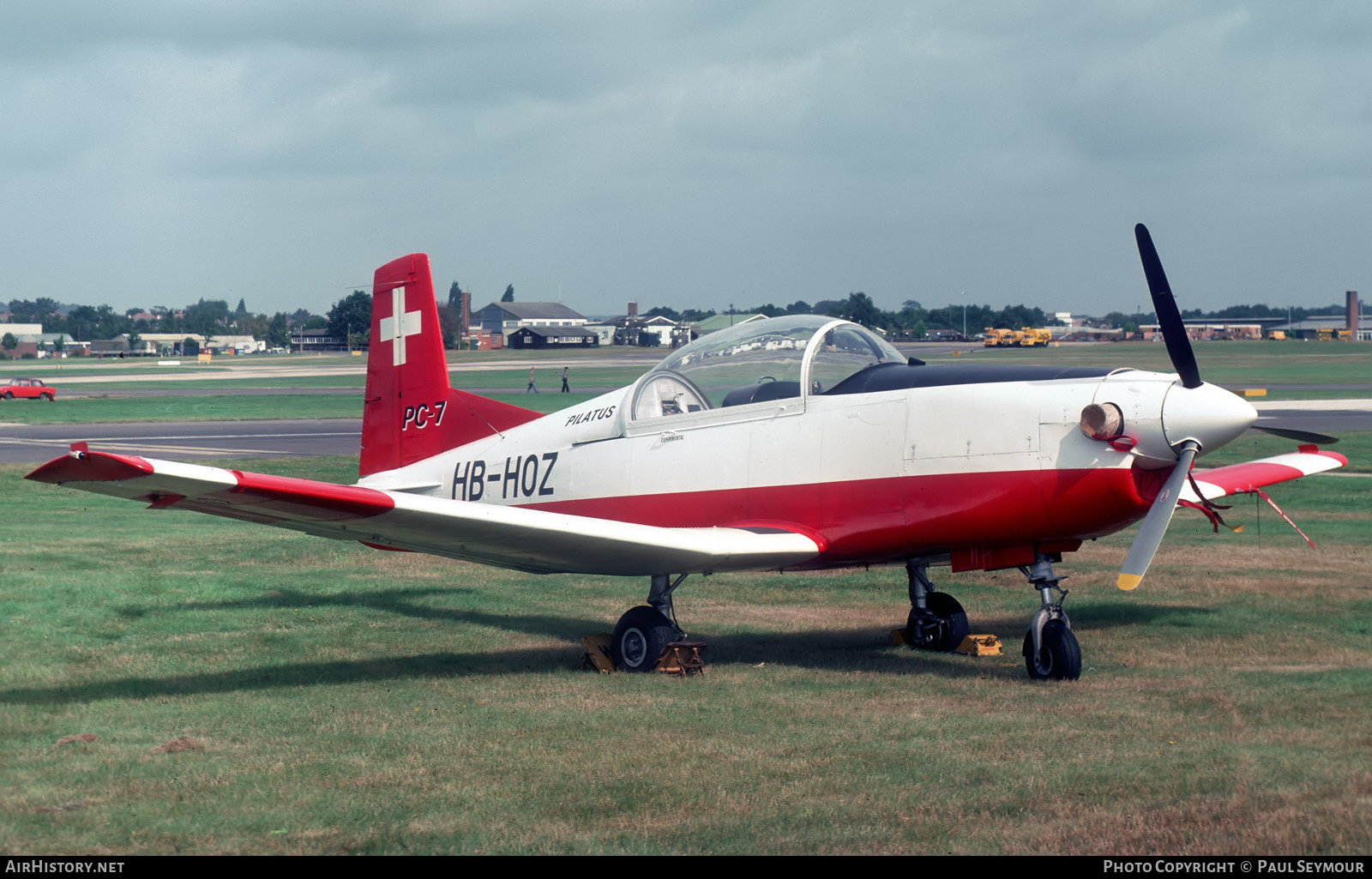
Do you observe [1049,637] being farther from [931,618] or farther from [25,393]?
[25,393]

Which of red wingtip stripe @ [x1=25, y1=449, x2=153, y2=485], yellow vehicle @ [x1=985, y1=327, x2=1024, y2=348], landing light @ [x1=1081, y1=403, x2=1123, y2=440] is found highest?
yellow vehicle @ [x1=985, y1=327, x2=1024, y2=348]

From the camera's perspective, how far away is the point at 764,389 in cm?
911

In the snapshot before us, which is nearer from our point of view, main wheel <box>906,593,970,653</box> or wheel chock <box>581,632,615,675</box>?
wheel chock <box>581,632,615,675</box>

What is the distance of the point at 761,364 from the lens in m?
9.17

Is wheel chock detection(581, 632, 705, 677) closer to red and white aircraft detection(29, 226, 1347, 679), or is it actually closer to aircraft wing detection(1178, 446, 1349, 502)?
red and white aircraft detection(29, 226, 1347, 679)

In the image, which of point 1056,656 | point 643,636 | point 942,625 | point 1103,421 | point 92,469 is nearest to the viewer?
point 92,469

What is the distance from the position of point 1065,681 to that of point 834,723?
187 cm

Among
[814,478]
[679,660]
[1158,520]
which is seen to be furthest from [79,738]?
[1158,520]

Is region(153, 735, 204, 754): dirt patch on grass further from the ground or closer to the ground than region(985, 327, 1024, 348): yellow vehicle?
closer to the ground

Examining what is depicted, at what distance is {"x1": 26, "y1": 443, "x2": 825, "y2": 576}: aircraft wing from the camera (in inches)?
279

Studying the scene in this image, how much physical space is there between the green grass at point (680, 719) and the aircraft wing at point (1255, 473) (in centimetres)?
99

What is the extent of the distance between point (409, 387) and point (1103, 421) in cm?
659

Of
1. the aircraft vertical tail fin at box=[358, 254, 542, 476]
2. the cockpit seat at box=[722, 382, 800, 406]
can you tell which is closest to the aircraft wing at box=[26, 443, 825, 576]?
the cockpit seat at box=[722, 382, 800, 406]

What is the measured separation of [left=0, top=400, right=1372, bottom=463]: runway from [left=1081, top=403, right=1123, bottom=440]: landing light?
19.8m
